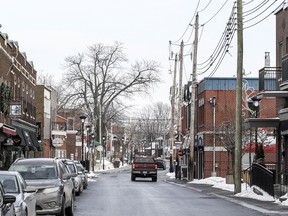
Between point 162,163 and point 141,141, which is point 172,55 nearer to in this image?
point 162,163

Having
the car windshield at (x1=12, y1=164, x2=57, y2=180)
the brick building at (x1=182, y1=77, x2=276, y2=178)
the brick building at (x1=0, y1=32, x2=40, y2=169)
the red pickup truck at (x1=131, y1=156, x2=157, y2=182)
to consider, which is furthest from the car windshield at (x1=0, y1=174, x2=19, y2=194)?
the brick building at (x1=182, y1=77, x2=276, y2=178)

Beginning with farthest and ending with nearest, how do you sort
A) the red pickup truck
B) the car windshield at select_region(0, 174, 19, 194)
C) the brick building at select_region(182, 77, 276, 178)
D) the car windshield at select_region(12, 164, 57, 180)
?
1. the brick building at select_region(182, 77, 276, 178)
2. the red pickup truck
3. the car windshield at select_region(12, 164, 57, 180)
4. the car windshield at select_region(0, 174, 19, 194)

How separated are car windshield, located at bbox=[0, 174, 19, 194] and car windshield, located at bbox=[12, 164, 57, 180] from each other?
401cm

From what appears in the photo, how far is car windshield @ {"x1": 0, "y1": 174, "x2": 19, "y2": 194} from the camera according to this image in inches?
547

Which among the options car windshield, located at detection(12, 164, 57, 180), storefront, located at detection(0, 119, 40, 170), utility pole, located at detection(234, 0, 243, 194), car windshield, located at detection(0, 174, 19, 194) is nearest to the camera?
car windshield, located at detection(0, 174, 19, 194)

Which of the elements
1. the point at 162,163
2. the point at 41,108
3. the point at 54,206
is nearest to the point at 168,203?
the point at 54,206

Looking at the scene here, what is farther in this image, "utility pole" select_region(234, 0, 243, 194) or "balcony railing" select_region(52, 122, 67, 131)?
"balcony railing" select_region(52, 122, 67, 131)

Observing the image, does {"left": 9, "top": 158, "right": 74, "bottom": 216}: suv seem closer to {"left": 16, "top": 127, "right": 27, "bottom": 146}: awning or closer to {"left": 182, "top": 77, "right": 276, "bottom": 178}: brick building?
{"left": 16, "top": 127, "right": 27, "bottom": 146}: awning

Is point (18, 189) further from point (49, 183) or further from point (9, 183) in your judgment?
point (49, 183)

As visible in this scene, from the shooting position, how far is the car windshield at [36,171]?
18341 millimetres

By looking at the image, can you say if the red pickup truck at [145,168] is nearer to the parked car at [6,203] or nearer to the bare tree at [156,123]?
the parked car at [6,203]

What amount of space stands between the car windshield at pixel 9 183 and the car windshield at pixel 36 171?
4.01m

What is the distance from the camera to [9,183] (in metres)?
14.1

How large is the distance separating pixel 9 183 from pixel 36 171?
4.48m
